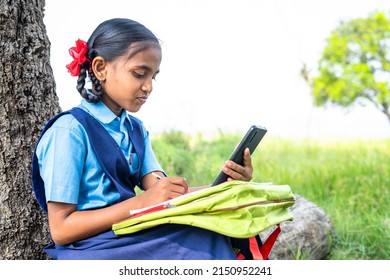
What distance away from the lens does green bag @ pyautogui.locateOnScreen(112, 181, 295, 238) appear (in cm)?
164

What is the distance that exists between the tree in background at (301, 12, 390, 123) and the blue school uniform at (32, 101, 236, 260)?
9.59m

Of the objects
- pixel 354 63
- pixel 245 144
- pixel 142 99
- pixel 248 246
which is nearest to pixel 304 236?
pixel 248 246

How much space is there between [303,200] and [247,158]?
1.72 metres

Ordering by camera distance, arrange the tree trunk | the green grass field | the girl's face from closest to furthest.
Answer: the girl's face, the tree trunk, the green grass field

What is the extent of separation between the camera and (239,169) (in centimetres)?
187

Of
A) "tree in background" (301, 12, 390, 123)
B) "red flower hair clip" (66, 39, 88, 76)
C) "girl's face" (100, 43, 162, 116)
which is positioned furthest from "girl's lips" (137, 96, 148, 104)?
"tree in background" (301, 12, 390, 123)

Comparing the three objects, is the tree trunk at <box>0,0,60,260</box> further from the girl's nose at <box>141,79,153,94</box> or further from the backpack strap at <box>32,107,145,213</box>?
the girl's nose at <box>141,79,153,94</box>

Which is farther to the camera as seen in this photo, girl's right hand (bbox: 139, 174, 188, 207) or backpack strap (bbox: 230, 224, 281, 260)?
backpack strap (bbox: 230, 224, 281, 260)

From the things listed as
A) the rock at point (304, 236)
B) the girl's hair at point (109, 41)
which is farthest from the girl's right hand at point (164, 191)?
the rock at point (304, 236)

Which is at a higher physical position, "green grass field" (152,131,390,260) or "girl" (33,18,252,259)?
"girl" (33,18,252,259)

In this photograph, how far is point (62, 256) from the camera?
6.10 ft

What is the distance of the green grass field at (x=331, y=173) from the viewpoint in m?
3.61
